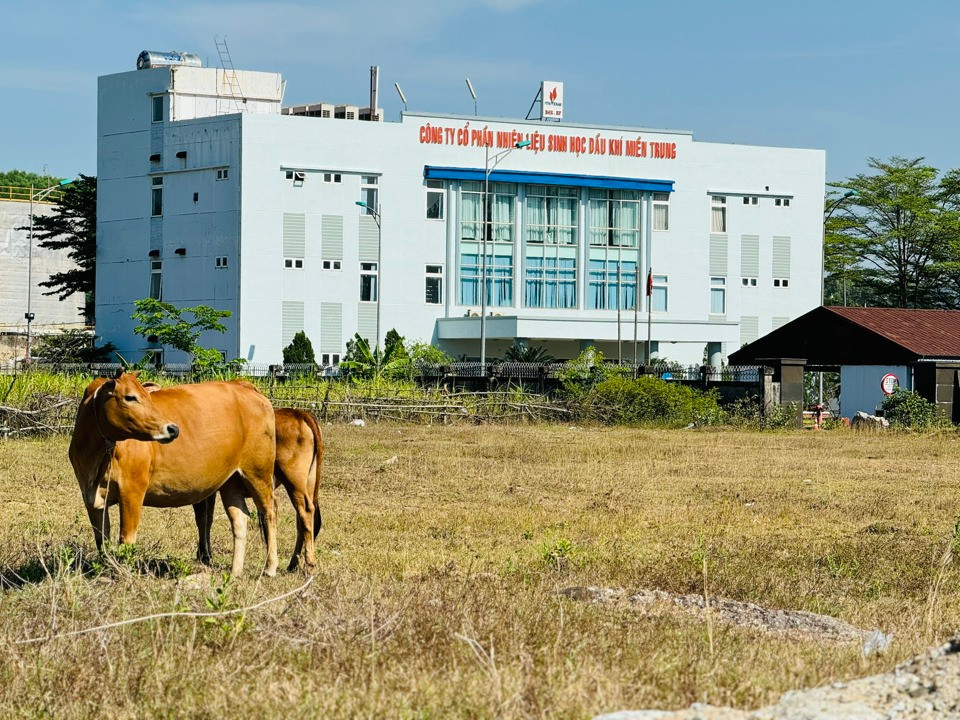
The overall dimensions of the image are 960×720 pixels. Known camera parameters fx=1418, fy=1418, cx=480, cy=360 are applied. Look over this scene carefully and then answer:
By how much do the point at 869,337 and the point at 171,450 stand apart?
35.8m

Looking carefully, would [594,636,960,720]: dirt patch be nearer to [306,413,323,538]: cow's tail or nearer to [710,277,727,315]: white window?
[306,413,323,538]: cow's tail

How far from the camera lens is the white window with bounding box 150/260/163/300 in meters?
70.5

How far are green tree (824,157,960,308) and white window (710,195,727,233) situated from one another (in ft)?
42.3

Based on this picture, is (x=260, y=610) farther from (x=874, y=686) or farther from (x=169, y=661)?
(x=874, y=686)

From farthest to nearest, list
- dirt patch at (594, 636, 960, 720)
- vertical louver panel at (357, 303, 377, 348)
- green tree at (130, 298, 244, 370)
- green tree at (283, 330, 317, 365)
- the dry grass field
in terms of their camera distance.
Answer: vertical louver panel at (357, 303, 377, 348) < green tree at (283, 330, 317, 365) < green tree at (130, 298, 244, 370) < the dry grass field < dirt patch at (594, 636, 960, 720)

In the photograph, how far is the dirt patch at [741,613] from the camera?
953 centimetres

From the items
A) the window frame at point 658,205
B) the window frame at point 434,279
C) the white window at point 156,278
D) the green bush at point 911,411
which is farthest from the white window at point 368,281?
the green bush at point 911,411

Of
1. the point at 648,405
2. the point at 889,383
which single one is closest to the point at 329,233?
the point at 648,405

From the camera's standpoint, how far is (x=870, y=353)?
4356cm

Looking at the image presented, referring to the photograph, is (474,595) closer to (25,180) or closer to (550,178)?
(550,178)

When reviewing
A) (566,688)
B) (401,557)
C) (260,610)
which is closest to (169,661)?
(260,610)

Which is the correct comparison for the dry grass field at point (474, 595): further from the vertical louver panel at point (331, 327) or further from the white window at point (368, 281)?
the white window at point (368, 281)

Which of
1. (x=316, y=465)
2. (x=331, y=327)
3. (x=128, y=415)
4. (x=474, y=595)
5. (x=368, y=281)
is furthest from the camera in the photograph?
(x=368, y=281)

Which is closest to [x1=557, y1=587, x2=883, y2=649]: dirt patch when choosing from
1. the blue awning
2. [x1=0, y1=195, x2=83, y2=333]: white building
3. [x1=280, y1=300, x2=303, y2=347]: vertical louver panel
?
[x1=280, y1=300, x2=303, y2=347]: vertical louver panel
